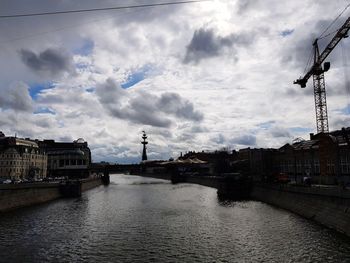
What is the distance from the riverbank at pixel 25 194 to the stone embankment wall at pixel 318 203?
5347 centimetres

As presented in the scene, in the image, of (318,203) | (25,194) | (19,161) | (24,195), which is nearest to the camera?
(318,203)


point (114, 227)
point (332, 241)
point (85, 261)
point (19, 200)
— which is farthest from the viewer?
point (19, 200)

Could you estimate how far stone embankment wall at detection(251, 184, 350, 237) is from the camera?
44503 mm

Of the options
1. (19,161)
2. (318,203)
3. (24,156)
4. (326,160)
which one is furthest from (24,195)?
(24,156)

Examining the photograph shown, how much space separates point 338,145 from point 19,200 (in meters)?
87.7

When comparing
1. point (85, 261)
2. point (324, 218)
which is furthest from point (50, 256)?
point (324, 218)

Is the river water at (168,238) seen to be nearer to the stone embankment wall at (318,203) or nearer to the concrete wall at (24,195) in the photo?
the stone embankment wall at (318,203)

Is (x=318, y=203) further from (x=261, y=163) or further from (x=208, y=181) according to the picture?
(x=261, y=163)

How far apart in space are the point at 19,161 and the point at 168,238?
135m

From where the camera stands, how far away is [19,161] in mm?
161750

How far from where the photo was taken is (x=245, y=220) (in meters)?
59.2

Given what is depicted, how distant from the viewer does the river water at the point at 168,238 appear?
3662 centimetres

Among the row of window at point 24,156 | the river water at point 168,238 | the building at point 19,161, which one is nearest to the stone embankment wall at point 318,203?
the river water at point 168,238

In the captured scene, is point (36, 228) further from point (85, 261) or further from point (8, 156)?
point (8, 156)
